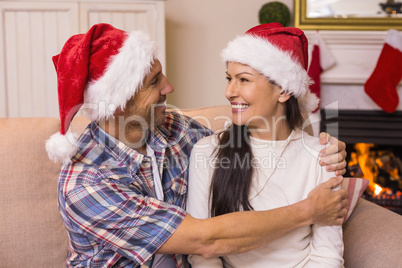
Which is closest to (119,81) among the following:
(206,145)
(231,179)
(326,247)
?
(206,145)

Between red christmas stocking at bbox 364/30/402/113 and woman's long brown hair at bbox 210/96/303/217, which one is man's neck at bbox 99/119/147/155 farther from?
red christmas stocking at bbox 364/30/402/113

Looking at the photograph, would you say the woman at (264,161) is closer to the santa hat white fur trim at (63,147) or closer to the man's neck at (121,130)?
the man's neck at (121,130)

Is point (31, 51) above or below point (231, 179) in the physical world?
above

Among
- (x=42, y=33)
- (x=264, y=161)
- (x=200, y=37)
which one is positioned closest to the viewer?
(x=264, y=161)

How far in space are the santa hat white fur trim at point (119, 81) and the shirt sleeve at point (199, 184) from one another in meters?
0.31

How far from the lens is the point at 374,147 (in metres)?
3.43

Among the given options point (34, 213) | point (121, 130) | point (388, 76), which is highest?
point (388, 76)

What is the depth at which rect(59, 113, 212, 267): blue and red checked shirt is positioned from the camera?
1.31 metres

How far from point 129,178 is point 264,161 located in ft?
1.51

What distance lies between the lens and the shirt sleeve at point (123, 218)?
131 cm

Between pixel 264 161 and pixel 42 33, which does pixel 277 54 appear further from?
pixel 42 33

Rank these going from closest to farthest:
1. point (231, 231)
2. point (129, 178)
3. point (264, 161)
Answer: point (231, 231) → point (129, 178) → point (264, 161)

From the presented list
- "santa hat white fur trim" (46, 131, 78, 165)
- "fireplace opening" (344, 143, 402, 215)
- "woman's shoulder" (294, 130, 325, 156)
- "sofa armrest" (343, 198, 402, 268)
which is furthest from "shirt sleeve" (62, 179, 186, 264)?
"fireplace opening" (344, 143, 402, 215)

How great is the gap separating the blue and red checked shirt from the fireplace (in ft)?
6.40
